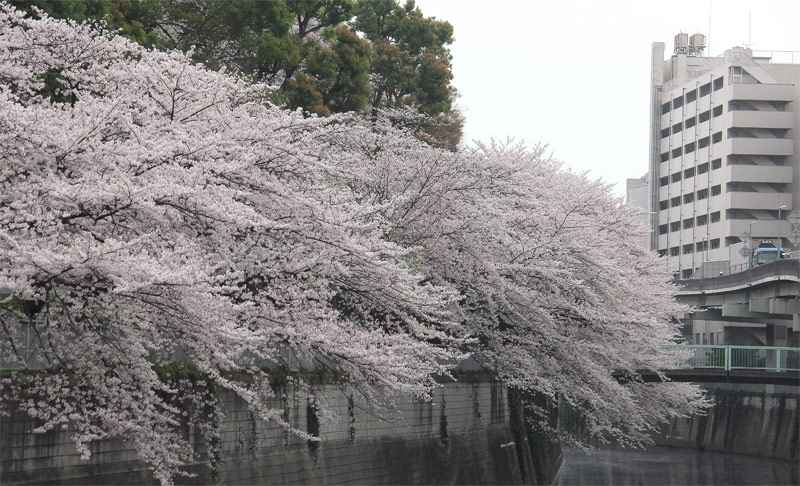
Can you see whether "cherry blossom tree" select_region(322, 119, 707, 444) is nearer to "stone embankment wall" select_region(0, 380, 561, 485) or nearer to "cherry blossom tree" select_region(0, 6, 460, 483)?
"stone embankment wall" select_region(0, 380, 561, 485)

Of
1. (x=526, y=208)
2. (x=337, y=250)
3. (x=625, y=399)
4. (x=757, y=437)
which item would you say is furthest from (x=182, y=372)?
(x=757, y=437)

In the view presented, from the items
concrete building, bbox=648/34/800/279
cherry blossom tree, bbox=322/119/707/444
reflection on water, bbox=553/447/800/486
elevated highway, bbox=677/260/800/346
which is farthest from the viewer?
concrete building, bbox=648/34/800/279

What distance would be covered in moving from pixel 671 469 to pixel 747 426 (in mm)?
11983

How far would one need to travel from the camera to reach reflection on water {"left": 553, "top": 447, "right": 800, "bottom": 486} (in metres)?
43.6

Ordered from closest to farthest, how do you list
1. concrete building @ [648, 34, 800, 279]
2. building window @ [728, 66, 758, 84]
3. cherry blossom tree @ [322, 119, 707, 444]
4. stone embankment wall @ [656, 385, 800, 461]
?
cherry blossom tree @ [322, 119, 707, 444]
stone embankment wall @ [656, 385, 800, 461]
concrete building @ [648, 34, 800, 279]
building window @ [728, 66, 758, 84]

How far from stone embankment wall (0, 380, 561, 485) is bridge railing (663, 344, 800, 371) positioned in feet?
38.8

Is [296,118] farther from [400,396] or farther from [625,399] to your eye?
[625,399]

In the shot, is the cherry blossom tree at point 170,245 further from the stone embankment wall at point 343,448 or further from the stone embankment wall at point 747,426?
the stone embankment wall at point 747,426

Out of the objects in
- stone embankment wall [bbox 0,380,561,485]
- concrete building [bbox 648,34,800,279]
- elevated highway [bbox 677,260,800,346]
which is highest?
concrete building [bbox 648,34,800,279]

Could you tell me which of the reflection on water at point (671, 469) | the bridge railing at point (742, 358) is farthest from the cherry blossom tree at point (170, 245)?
the bridge railing at point (742, 358)

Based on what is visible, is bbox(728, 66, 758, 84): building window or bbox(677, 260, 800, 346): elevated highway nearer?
bbox(677, 260, 800, 346): elevated highway

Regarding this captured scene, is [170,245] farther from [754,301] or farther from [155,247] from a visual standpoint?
[754,301]

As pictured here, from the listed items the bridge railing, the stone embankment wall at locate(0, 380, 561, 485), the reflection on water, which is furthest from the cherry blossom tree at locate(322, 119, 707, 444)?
the bridge railing

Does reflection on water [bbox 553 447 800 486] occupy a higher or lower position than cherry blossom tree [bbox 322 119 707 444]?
lower
